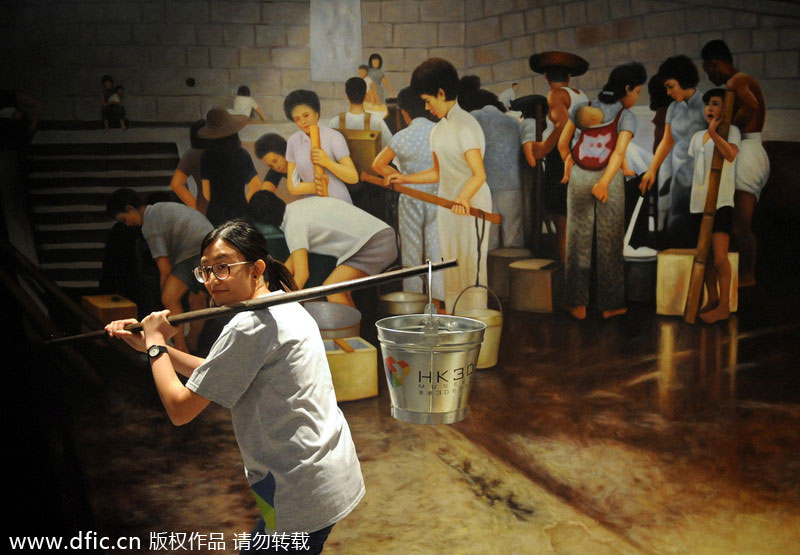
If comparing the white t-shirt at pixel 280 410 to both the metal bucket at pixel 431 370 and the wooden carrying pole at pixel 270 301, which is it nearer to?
the wooden carrying pole at pixel 270 301

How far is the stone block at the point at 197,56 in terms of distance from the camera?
4207 mm

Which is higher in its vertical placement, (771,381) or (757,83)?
(757,83)

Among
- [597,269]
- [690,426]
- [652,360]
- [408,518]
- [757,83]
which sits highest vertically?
[757,83]

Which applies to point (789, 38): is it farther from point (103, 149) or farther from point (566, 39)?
point (103, 149)

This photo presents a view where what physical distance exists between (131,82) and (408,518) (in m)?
2.75

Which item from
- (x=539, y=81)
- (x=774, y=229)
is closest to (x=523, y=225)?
(x=539, y=81)

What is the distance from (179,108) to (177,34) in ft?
1.29

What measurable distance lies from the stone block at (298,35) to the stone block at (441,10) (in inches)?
26.3

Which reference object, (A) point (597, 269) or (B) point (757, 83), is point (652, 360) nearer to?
(A) point (597, 269)

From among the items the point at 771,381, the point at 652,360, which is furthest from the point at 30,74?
the point at 771,381

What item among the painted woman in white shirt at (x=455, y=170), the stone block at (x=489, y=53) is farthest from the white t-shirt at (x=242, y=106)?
the stone block at (x=489, y=53)

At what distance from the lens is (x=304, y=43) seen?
431cm

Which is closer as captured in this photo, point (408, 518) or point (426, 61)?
point (408, 518)

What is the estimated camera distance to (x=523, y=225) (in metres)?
4.53
